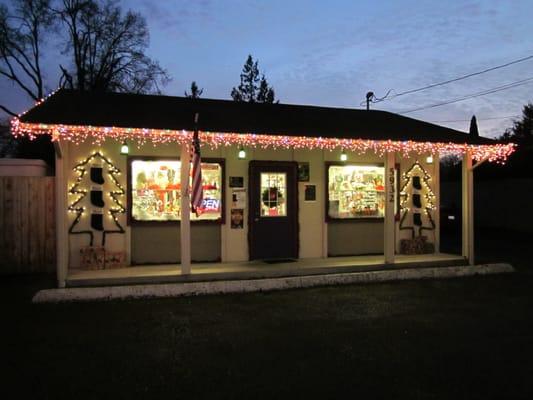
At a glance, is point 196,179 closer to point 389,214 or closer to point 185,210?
point 185,210

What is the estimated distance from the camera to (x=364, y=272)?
1002 cm

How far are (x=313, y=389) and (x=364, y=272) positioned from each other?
5510 mm

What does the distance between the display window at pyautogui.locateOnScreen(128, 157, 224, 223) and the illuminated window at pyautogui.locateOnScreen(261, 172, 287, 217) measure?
37.4 inches

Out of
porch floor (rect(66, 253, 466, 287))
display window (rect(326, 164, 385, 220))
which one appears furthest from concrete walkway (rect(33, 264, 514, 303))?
display window (rect(326, 164, 385, 220))

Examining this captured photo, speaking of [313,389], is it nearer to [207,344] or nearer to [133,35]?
[207,344]

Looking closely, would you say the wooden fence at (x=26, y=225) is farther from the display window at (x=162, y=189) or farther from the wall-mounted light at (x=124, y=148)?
the wall-mounted light at (x=124, y=148)

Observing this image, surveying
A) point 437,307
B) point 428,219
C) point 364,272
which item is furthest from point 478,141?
point 437,307

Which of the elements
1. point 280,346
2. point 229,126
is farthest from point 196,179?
point 280,346

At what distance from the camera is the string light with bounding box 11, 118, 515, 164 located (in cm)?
825

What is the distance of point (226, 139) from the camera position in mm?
9430

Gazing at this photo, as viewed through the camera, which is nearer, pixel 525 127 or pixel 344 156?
pixel 344 156

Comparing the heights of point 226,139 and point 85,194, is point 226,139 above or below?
above

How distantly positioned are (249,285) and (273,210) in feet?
8.06

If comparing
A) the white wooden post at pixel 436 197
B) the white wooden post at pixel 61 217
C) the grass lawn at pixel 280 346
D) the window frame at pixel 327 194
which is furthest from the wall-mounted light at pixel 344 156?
the white wooden post at pixel 61 217
